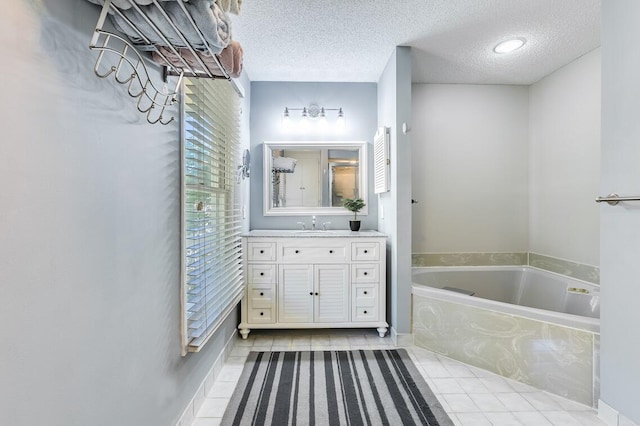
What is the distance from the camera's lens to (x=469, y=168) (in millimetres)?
3135

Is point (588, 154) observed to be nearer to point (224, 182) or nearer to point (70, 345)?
point (224, 182)

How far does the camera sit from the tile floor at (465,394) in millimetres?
1654

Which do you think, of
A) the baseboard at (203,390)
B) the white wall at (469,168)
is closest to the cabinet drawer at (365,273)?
the white wall at (469,168)

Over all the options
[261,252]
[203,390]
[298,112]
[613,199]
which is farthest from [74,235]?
[298,112]

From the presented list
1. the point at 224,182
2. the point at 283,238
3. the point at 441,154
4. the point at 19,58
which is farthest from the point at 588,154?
the point at 19,58

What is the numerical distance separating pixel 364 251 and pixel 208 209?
1.37 metres

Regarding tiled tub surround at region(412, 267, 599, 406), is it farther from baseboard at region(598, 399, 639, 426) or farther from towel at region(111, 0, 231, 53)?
towel at region(111, 0, 231, 53)

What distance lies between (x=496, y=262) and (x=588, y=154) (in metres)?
1.21

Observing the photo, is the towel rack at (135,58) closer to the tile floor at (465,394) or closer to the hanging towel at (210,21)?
the hanging towel at (210,21)

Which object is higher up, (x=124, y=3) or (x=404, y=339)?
(x=124, y=3)

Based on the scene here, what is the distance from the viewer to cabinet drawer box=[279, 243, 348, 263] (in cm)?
262

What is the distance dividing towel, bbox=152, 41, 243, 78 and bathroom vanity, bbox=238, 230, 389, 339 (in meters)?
1.51

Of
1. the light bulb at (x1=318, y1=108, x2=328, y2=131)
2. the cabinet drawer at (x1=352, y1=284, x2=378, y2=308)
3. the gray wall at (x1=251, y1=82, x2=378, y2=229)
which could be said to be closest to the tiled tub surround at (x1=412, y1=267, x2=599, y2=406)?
the cabinet drawer at (x1=352, y1=284, x2=378, y2=308)

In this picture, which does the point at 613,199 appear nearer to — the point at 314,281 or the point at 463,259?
the point at 463,259
